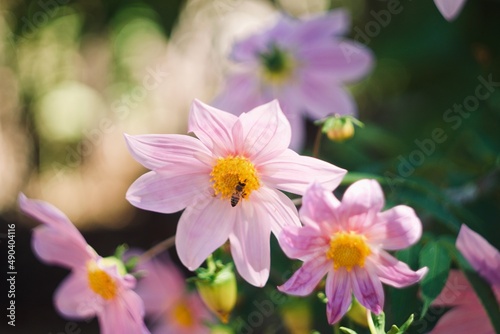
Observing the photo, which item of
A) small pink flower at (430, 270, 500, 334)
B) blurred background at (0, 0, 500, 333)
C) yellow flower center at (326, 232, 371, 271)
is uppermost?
yellow flower center at (326, 232, 371, 271)

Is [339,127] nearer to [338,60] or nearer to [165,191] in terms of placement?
[165,191]

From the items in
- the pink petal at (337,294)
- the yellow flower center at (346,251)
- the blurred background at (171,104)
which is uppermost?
the yellow flower center at (346,251)

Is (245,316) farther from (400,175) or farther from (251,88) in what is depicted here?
(251,88)

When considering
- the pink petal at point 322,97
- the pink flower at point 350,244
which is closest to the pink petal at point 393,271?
the pink flower at point 350,244

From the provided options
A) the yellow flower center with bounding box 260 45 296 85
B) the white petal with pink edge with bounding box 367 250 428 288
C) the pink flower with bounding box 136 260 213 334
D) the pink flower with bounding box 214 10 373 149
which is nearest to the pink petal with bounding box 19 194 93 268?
the pink flower with bounding box 136 260 213 334

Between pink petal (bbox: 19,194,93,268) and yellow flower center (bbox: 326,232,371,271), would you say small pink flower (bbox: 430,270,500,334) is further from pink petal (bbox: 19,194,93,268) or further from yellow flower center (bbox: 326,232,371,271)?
pink petal (bbox: 19,194,93,268)

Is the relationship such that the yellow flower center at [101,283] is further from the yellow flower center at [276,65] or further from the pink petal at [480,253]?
the yellow flower center at [276,65]

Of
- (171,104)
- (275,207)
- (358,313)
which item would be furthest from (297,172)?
(171,104)
